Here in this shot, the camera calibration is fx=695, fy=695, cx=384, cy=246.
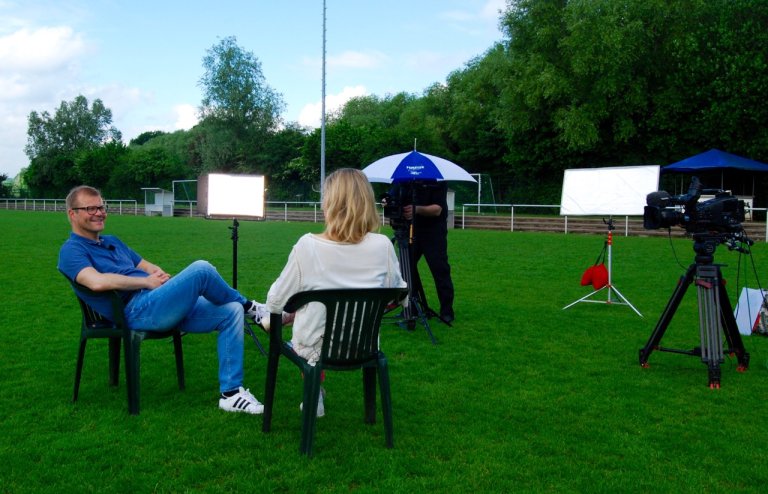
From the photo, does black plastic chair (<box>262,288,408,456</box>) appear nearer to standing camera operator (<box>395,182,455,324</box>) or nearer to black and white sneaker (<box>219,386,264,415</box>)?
black and white sneaker (<box>219,386,264,415</box>)

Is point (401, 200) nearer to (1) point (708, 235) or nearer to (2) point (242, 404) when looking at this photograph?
(1) point (708, 235)

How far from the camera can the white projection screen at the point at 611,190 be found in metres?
8.28

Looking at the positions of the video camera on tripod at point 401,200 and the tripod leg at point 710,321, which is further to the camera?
the video camera on tripod at point 401,200

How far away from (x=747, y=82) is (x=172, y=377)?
1080 inches

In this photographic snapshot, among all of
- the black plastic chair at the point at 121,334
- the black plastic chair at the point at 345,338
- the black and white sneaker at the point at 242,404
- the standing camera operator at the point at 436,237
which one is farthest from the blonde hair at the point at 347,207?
the standing camera operator at the point at 436,237

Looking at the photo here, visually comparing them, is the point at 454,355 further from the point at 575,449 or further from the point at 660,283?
the point at 660,283

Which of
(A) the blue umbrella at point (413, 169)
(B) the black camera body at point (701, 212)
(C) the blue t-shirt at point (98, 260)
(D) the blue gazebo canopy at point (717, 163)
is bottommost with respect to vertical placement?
(C) the blue t-shirt at point (98, 260)

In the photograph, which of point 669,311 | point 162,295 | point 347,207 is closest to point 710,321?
point 669,311

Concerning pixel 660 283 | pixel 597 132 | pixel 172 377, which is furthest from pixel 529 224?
pixel 172 377

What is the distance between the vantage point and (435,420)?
14.1 feet

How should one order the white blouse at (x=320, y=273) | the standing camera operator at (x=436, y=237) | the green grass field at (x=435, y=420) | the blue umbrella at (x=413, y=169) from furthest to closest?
1. the blue umbrella at (x=413, y=169)
2. the standing camera operator at (x=436, y=237)
3. the white blouse at (x=320, y=273)
4. the green grass field at (x=435, y=420)

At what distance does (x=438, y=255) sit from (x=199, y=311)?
11.2 feet

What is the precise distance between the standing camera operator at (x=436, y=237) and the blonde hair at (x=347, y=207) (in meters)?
A: 3.45

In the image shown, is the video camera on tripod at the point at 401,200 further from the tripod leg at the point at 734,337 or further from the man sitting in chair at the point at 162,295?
the tripod leg at the point at 734,337
